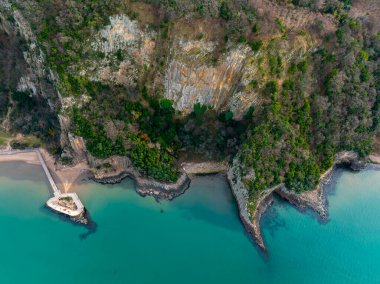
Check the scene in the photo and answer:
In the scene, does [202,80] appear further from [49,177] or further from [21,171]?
[21,171]

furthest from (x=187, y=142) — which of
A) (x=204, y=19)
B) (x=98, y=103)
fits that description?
(x=204, y=19)

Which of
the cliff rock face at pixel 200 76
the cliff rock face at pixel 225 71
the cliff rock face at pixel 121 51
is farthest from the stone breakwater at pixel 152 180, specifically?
the cliff rock face at pixel 121 51

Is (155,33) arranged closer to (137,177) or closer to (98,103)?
(98,103)

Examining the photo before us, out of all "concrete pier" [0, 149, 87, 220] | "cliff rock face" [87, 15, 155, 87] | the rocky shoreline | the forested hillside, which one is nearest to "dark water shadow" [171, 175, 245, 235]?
the rocky shoreline

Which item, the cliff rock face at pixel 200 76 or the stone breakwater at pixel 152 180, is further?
the stone breakwater at pixel 152 180

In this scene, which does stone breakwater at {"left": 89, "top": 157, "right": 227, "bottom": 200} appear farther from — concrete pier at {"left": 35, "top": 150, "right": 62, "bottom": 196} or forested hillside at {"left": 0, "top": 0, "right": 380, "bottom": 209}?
concrete pier at {"left": 35, "top": 150, "right": 62, "bottom": 196}

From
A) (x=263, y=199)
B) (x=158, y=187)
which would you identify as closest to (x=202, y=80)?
(x=158, y=187)

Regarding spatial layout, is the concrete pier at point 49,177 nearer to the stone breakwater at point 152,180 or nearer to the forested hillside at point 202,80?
the forested hillside at point 202,80

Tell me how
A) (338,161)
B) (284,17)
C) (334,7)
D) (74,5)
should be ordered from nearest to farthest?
(74,5), (284,17), (334,7), (338,161)
